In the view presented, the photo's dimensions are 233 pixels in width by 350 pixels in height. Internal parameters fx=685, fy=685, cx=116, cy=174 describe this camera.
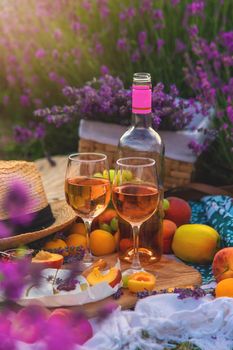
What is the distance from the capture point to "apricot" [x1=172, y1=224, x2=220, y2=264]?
7.00 ft

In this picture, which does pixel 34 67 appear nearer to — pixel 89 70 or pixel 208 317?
pixel 89 70

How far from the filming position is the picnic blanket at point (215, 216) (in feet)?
7.07

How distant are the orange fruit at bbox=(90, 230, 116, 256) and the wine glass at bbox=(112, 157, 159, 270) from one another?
278 millimetres

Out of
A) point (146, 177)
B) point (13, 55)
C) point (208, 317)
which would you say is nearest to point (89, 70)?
point (13, 55)

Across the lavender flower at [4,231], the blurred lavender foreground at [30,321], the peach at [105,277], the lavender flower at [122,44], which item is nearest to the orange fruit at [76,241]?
the lavender flower at [4,231]

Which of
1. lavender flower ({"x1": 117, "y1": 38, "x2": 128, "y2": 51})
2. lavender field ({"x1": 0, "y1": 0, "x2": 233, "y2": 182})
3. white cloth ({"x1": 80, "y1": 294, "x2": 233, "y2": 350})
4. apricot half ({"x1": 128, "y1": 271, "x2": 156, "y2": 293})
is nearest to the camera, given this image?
white cloth ({"x1": 80, "y1": 294, "x2": 233, "y2": 350})

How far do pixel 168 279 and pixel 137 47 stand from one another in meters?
2.04

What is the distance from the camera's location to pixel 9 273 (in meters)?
1.39

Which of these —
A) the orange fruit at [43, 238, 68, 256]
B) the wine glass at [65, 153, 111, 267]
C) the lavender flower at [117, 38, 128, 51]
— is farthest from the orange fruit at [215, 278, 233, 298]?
the lavender flower at [117, 38, 128, 51]

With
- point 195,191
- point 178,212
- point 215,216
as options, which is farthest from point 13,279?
point 195,191

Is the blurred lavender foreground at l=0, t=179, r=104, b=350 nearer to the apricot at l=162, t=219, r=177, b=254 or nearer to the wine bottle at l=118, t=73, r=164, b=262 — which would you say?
the wine bottle at l=118, t=73, r=164, b=262

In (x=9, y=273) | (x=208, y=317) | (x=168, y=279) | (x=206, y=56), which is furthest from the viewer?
(x=206, y=56)

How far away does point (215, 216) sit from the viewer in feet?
7.85

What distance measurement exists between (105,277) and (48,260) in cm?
18
